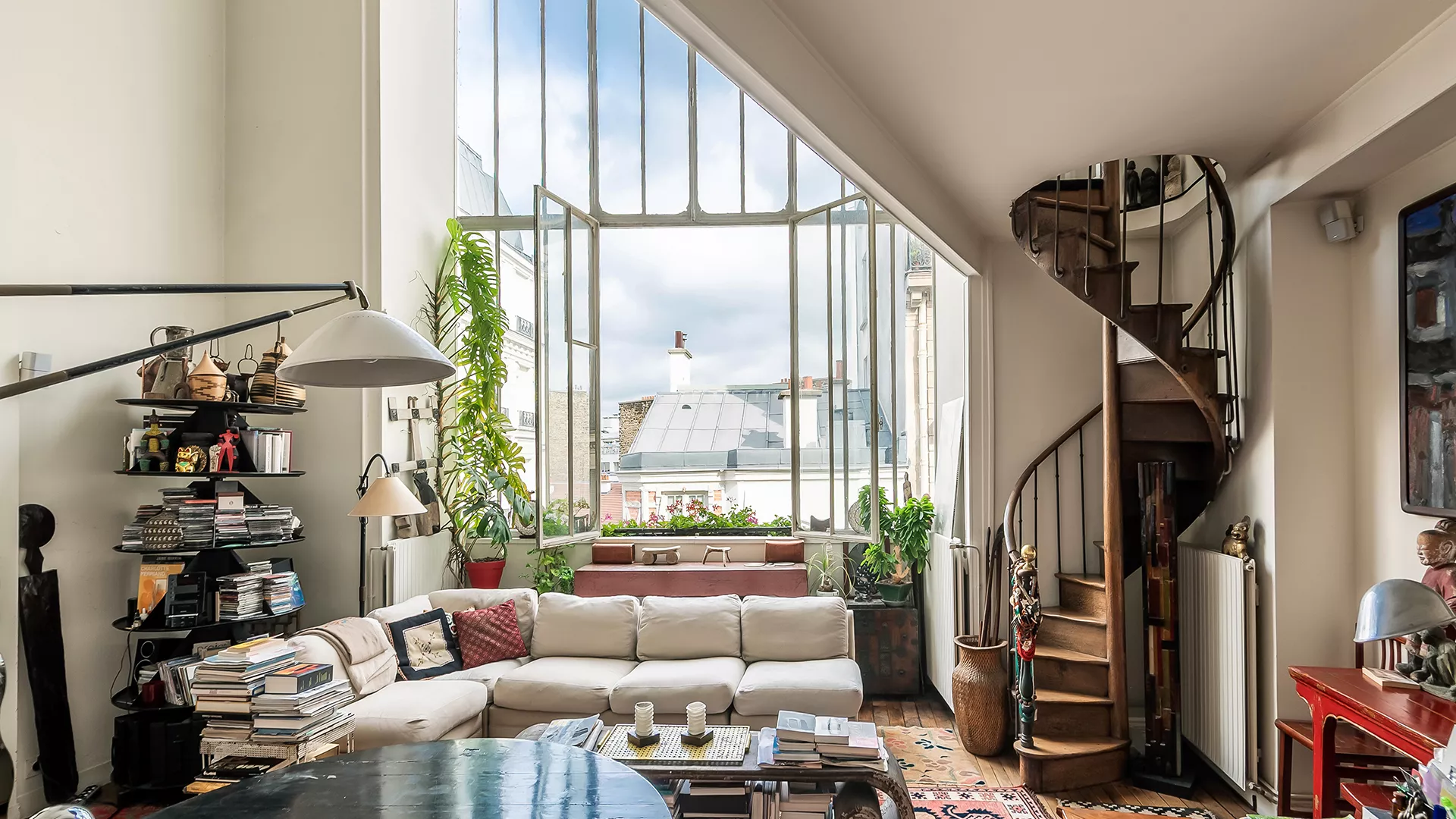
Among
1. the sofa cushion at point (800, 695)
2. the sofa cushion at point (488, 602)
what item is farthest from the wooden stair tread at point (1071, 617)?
the sofa cushion at point (488, 602)

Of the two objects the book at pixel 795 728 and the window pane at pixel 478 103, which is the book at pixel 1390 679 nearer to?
the book at pixel 795 728

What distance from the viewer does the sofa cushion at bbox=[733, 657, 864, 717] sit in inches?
155

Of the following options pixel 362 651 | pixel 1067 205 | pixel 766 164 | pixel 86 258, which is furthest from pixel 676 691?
pixel 766 164

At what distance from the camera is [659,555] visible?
606cm

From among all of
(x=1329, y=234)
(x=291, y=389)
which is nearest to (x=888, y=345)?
(x=1329, y=234)

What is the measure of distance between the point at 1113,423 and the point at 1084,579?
0.96 m

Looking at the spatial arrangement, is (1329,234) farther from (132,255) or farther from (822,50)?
(132,255)

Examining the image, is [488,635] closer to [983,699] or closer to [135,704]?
[135,704]

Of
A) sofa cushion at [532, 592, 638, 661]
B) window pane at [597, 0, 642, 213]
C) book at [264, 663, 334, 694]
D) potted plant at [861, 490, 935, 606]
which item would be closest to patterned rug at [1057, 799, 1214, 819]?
potted plant at [861, 490, 935, 606]

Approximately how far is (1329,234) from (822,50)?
7.74ft

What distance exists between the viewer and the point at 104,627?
4156 millimetres

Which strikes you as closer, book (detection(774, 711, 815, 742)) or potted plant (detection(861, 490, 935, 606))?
book (detection(774, 711, 815, 742))

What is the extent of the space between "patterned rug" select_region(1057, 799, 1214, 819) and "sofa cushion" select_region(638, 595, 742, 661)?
1.81 meters

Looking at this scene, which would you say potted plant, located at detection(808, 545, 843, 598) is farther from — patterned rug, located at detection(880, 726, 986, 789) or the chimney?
the chimney
